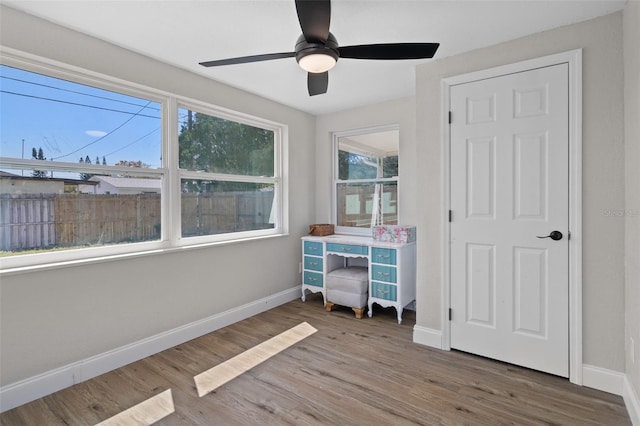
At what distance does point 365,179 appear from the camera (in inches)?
165

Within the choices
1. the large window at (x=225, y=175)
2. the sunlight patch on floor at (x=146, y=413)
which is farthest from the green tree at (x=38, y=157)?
the sunlight patch on floor at (x=146, y=413)

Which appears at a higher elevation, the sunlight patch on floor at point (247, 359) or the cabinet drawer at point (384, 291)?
the cabinet drawer at point (384, 291)

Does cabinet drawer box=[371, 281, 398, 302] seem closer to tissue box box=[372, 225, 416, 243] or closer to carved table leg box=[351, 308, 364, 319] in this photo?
carved table leg box=[351, 308, 364, 319]

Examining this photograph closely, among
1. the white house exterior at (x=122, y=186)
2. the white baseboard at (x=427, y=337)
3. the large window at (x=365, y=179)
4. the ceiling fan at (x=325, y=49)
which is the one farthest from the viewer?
the large window at (x=365, y=179)

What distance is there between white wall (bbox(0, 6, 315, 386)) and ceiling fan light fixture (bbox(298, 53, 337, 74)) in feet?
5.15

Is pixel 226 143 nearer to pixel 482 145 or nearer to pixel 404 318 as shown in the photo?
pixel 482 145

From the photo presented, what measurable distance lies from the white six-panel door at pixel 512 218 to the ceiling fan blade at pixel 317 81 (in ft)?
3.72

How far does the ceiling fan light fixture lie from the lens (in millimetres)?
1809

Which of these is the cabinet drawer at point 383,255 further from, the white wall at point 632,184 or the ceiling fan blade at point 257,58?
the ceiling fan blade at point 257,58

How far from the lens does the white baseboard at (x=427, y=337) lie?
277 cm

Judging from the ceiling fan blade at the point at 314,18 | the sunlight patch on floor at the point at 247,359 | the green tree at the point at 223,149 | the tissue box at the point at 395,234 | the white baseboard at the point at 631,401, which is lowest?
the sunlight patch on floor at the point at 247,359

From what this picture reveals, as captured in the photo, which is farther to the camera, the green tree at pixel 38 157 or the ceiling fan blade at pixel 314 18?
the green tree at pixel 38 157

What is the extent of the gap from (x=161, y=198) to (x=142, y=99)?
→ 0.85 m

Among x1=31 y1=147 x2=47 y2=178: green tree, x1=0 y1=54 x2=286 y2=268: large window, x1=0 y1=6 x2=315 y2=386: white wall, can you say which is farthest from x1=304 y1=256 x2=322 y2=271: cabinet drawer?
x1=31 y1=147 x2=47 y2=178: green tree
